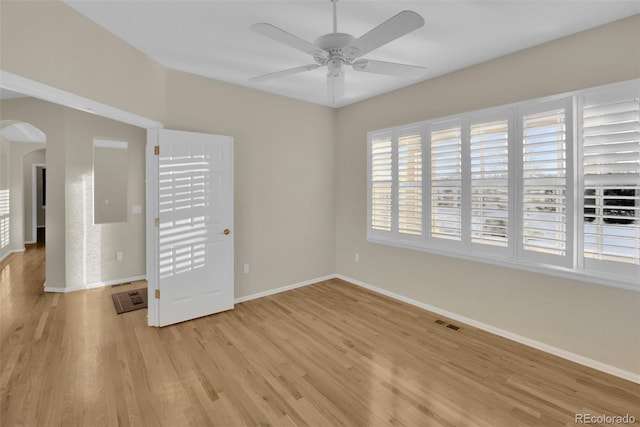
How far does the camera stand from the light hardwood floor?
188 centimetres

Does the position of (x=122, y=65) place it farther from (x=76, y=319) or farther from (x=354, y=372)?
(x=354, y=372)

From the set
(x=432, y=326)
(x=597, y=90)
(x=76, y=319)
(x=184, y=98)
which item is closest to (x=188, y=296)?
(x=76, y=319)

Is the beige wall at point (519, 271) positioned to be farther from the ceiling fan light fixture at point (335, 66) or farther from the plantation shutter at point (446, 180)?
the ceiling fan light fixture at point (335, 66)

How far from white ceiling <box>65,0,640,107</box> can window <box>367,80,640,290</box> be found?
22.9 inches

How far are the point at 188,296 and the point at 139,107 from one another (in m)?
2.05

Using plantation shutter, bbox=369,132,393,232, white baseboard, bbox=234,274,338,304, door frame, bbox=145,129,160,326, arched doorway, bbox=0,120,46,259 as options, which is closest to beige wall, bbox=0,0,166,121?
door frame, bbox=145,129,160,326

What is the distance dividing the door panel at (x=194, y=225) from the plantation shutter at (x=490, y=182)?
280cm

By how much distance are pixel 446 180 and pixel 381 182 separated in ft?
3.18

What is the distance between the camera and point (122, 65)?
8.58ft

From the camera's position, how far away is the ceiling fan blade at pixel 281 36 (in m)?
1.56

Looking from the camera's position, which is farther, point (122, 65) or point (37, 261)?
point (37, 261)

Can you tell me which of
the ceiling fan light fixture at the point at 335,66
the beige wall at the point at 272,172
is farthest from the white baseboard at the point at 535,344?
the ceiling fan light fixture at the point at 335,66

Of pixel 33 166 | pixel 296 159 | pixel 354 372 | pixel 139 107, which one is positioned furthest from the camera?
pixel 33 166

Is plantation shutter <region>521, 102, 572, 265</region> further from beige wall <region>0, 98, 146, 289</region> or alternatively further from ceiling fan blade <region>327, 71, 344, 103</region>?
beige wall <region>0, 98, 146, 289</region>
